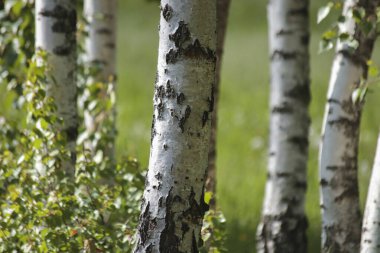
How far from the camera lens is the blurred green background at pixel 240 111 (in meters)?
8.32

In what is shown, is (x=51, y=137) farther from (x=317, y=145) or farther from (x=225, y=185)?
(x=317, y=145)

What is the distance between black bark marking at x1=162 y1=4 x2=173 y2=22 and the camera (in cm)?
313

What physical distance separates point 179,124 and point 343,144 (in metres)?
1.93

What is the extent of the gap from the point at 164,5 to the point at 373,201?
165 centimetres

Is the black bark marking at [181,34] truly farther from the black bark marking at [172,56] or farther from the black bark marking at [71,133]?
the black bark marking at [71,133]

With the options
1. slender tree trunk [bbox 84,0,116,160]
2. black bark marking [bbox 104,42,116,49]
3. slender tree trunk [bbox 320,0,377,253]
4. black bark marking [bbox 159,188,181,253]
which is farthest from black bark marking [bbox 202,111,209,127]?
black bark marking [bbox 104,42,116,49]

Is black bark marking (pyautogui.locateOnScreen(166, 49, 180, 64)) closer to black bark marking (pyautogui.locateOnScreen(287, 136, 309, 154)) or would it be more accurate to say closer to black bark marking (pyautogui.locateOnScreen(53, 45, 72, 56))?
black bark marking (pyautogui.locateOnScreen(53, 45, 72, 56))

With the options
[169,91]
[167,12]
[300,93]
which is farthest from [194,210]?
[300,93]

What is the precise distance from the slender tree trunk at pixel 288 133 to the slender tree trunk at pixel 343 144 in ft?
3.05

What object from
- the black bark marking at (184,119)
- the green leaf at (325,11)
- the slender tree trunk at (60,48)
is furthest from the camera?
the slender tree trunk at (60,48)

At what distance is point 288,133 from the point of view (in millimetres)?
5773

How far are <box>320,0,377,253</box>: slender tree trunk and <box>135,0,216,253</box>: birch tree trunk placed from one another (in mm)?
1753

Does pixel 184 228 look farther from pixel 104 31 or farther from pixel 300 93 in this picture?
pixel 104 31

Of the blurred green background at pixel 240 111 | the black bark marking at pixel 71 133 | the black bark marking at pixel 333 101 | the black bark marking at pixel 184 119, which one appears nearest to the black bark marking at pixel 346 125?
the black bark marking at pixel 333 101
